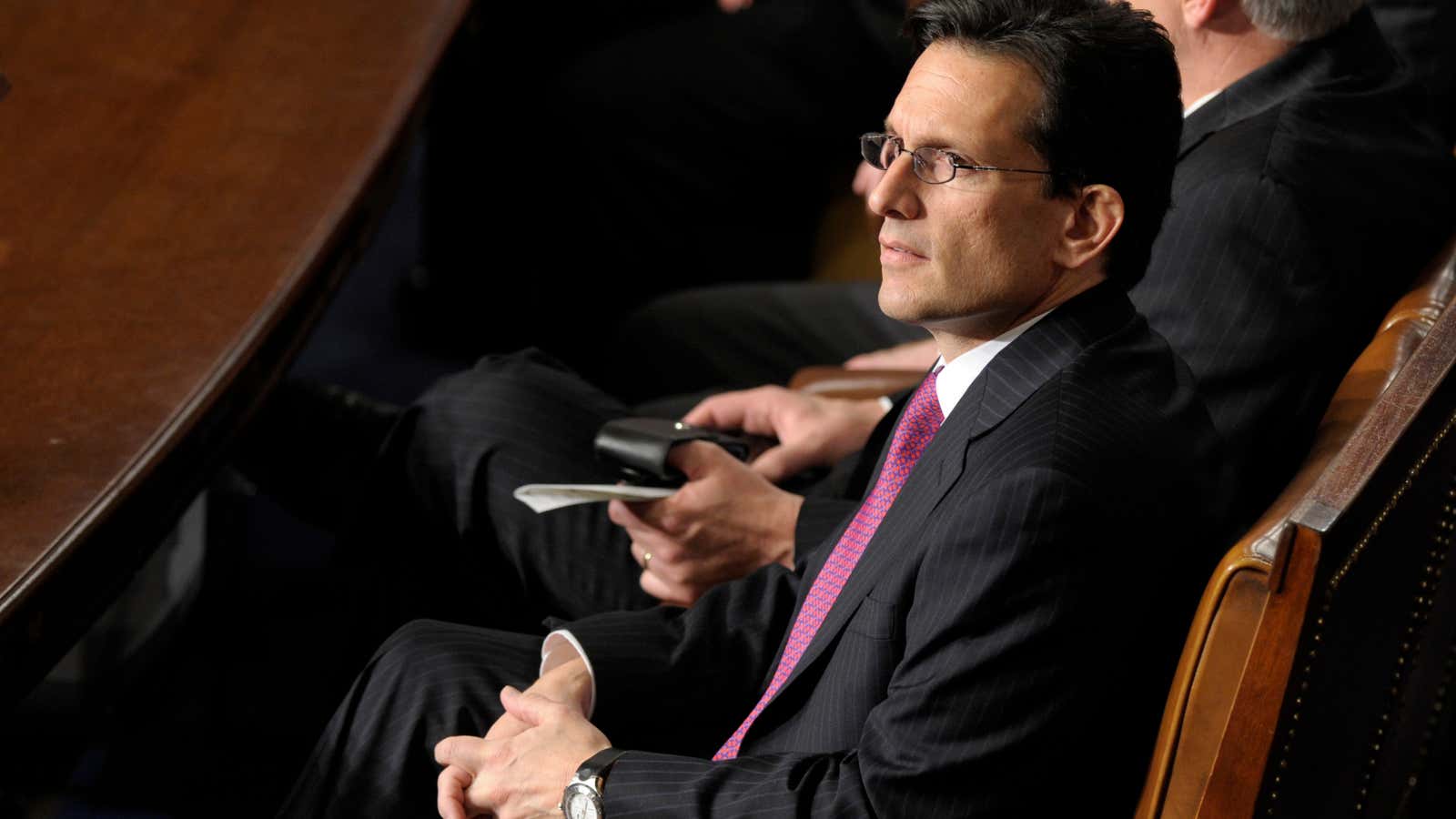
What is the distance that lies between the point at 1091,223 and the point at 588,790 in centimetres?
66

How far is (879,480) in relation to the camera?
1.58 metres

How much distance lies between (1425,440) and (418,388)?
97.7 inches

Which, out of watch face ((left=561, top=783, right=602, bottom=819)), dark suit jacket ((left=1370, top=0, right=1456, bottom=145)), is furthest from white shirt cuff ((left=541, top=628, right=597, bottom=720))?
dark suit jacket ((left=1370, top=0, right=1456, bottom=145))

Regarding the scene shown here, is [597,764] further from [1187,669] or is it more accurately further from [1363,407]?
[1363,407]

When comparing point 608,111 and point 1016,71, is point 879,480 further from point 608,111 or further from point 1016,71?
point 608,111

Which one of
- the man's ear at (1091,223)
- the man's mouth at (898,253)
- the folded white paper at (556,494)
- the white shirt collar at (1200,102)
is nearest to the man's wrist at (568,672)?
the folded white paper at (556,494)

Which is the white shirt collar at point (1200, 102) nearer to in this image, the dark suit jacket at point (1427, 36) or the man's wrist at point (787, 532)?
the dark suit jacket at point (1427, 36)

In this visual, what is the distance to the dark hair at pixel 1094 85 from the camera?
1.37m

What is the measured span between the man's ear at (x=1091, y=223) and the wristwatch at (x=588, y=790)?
0.60m

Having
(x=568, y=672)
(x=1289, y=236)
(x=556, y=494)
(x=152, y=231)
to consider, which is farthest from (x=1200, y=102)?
(x=152, y=231)

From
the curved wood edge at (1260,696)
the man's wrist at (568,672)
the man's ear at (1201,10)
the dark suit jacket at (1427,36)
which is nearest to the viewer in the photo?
the curved wood edge at (1260,696)

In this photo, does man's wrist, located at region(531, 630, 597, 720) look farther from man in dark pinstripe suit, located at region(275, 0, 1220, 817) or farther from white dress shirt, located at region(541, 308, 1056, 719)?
white dress shirt, located at region(541, 308, 1056, 719)

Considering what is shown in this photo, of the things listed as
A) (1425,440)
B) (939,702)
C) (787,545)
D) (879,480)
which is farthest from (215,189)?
(1425,440)

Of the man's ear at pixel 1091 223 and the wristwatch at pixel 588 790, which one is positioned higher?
the man's ear at pixel 1091 223
